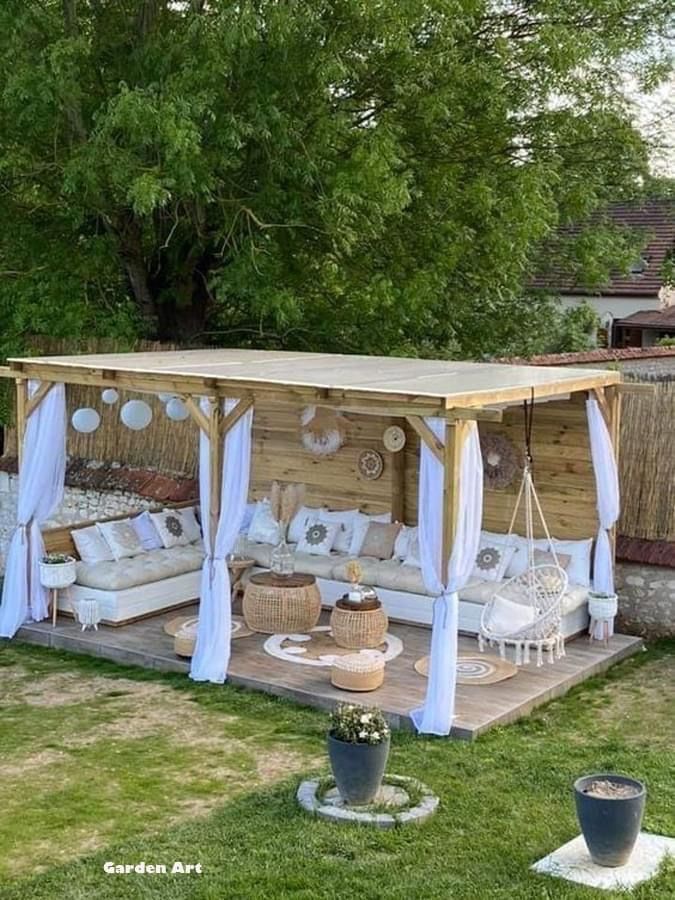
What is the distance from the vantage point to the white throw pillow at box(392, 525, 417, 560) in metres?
12.6

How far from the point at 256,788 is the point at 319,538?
529 centimetres

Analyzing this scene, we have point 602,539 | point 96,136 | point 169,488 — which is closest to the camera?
point 602,539

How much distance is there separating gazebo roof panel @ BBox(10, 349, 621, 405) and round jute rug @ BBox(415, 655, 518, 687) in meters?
2.48

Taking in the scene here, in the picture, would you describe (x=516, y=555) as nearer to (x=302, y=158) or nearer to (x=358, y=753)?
(x=358, y=753)

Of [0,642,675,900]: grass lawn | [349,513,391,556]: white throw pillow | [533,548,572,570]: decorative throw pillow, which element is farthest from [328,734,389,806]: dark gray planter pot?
[349,513,391,556]: white throw pillow

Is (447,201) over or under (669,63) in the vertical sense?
under

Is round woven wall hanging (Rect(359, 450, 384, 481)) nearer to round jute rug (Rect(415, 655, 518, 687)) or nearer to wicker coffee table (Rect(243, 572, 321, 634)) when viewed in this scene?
wicker coffee table (Rect(243, 572, 321, 634))

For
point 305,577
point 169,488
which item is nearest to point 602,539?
point 305,577

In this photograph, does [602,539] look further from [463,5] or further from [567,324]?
[567,324]

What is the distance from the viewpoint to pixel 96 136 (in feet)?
45.1

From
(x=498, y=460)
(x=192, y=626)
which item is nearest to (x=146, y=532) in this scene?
(x=192, y=626)

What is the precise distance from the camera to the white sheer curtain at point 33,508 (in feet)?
39.6

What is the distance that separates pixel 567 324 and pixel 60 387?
409 inches

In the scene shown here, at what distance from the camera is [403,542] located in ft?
41.4
